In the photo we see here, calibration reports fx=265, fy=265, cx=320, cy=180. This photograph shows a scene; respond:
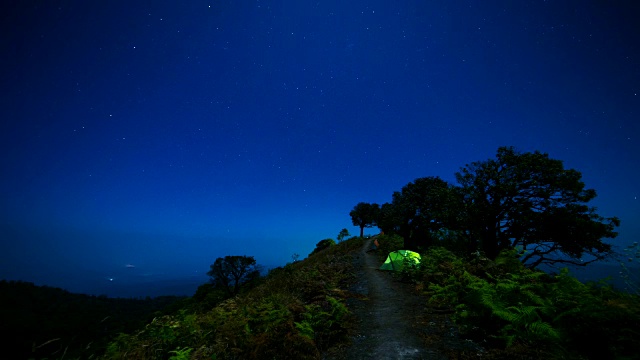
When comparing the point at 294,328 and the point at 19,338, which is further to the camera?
the point at 19,338

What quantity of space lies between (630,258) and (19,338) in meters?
70.3

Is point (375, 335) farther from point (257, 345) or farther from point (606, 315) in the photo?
point (606, 315)

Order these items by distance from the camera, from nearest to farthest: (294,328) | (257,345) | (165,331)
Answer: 1. (257,345)
2. (294,328)
3. (165,331)

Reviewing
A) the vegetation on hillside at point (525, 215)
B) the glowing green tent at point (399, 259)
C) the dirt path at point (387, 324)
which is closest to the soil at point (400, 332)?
the dirt path at point (387, 324)

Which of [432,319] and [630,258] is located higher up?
[630,258]

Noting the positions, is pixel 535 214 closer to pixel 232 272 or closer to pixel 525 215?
pixel 525 215

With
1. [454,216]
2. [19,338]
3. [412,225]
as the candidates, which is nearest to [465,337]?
[454,216]

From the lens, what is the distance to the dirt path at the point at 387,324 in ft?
20.4

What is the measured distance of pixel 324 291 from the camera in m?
12.0

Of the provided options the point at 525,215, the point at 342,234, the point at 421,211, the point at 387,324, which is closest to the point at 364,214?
the point at 342,234

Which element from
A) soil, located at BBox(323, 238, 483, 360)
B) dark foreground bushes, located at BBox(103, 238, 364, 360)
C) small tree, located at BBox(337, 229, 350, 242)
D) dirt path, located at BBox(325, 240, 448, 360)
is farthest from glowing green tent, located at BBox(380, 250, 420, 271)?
small tree, located at BBox(337, 229, 350, 242)

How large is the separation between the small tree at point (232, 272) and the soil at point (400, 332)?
42.5 metres

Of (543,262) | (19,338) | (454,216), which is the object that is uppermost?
(454,216)

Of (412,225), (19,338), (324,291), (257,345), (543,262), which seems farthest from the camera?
(19,338)
